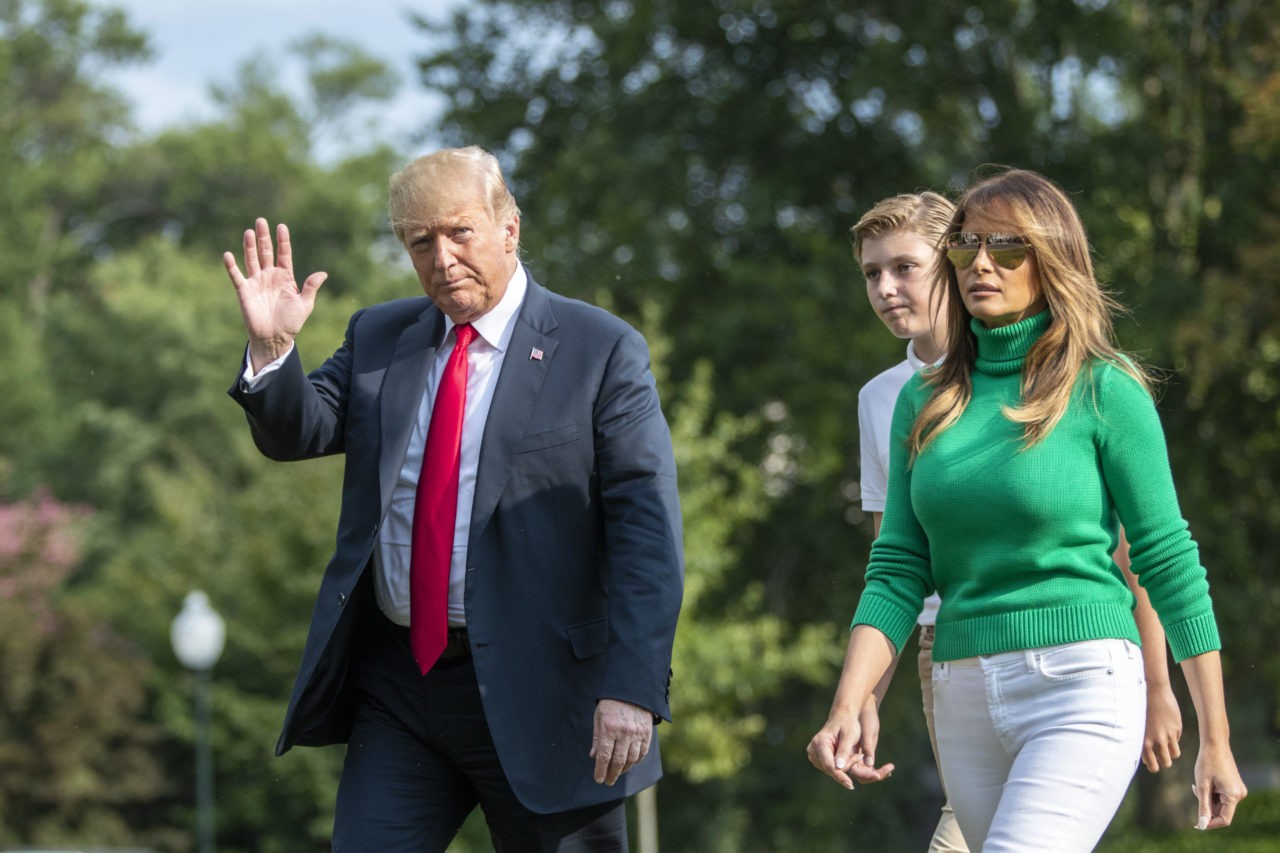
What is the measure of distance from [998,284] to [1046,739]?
0.88 meters

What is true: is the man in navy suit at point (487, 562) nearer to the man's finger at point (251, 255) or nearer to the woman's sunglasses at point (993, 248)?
the man's finger at point (251, 255)

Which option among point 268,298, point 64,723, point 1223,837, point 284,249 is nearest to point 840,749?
point 268,298

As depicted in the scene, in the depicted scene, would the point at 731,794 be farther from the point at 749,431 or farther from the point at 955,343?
the point at 955,343

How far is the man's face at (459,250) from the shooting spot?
4.05m

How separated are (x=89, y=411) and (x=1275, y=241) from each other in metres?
27.1

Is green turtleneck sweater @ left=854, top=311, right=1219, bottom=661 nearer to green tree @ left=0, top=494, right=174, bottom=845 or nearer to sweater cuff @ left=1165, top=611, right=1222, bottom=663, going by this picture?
sweater cuff @ left=1165, top=611, right=1222, bottom=663

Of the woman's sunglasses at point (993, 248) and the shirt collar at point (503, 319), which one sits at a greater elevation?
the woman's sunglasses at point (993, 248)

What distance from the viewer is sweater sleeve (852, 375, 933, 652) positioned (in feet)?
11.6

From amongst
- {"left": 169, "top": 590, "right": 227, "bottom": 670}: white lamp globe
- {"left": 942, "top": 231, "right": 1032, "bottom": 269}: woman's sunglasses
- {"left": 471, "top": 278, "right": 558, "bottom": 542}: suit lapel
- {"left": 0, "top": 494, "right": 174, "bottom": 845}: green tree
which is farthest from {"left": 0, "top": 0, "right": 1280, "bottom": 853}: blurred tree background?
{"left": 942, "top": 231, "right": 1032, "bottom": 269}: woman's sunglasses

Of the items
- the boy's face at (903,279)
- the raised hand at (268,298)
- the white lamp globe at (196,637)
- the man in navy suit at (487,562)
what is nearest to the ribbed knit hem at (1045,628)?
the man in navy suit at (487,562)

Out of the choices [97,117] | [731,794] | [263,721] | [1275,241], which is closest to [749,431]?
[1275,241]

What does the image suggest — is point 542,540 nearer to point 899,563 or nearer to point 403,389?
point 403,389

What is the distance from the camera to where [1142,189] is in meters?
18.6

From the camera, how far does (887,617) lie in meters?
3.53
